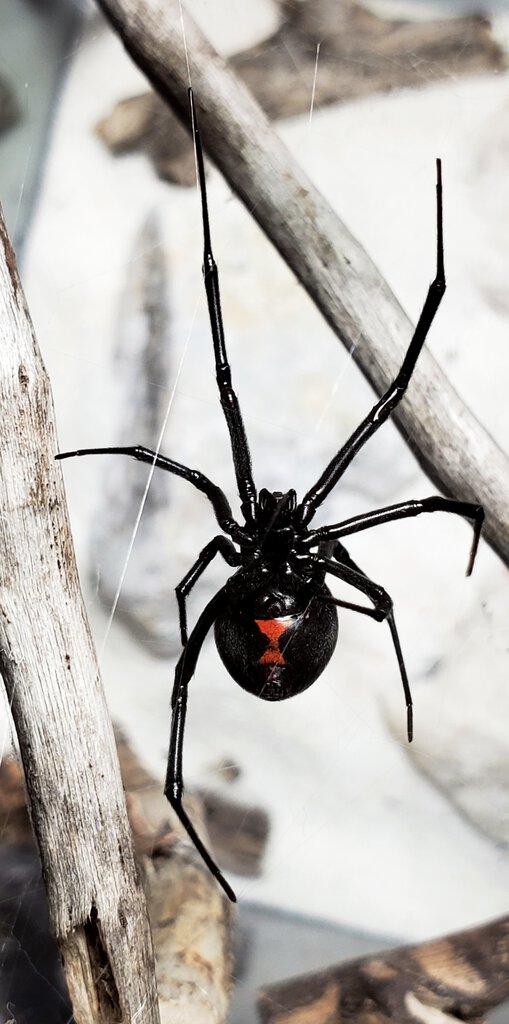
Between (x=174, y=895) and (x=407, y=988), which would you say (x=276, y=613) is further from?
(x=407, y=988)

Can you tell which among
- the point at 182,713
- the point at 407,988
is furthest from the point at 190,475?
the point at 407,988

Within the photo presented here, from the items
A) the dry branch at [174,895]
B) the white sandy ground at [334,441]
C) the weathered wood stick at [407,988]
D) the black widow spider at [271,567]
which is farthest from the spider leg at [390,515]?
the weathered wood stick at [407,988]

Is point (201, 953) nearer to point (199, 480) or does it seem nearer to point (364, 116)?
point (199, 480)

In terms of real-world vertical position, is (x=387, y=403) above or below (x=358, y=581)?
above

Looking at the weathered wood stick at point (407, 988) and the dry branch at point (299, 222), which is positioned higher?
the dry branch at point (299, 222)

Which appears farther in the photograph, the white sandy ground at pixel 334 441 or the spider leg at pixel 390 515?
the white sandy ground at pixel 334 441

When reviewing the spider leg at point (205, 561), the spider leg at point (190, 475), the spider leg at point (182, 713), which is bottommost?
the spider leg at point (182, 713)

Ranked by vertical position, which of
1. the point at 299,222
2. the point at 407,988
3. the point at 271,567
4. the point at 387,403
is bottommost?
the point at 407,988

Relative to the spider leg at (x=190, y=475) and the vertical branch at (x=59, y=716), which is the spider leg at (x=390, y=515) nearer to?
the spider leg at (x=190, y=475)
